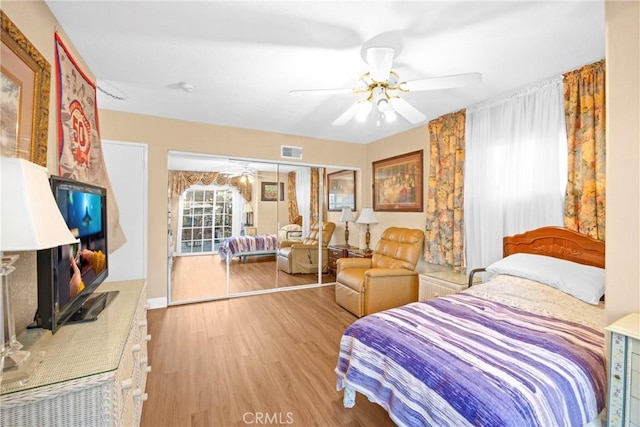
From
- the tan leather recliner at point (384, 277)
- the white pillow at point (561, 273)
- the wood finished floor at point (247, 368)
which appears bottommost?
the wood finished floor at point (247, 368)

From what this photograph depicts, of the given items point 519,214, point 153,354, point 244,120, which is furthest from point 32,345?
point 519,214

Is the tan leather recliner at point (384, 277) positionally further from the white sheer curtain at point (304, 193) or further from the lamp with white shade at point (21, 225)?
the lamp with white shade at point (21, 225)

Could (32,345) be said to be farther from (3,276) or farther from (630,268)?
(630,268)

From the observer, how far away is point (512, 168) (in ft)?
8.75

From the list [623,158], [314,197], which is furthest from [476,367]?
[314,197]

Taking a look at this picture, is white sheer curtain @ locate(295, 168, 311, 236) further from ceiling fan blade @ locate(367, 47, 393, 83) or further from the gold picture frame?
the gold picture frame

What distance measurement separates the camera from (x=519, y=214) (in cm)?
262

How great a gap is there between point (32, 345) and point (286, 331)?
206 cm

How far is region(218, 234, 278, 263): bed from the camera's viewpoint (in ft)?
13.1

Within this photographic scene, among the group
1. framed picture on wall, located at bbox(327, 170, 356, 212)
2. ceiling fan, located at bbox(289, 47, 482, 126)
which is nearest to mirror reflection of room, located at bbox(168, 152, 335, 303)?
framed picture on wall, located at bbox(327, 170, 356, 212)

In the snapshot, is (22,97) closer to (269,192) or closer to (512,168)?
(269,192)

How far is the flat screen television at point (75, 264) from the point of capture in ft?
3.49

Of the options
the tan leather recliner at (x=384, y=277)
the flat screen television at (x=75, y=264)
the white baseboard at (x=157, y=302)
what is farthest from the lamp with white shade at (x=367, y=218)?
the flat screen television at (x=75, y=264)

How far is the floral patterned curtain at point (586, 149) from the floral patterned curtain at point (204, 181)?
12.2ft
